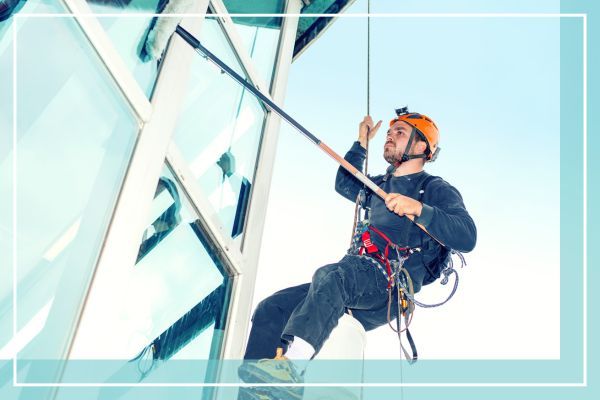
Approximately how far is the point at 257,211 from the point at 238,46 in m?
1.09

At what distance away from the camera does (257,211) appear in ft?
14.9

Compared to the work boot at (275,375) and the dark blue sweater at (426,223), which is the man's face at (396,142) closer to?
the dark blue sweater at (426,223)

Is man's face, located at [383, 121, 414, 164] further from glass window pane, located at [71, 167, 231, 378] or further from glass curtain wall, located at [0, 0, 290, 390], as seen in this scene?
glass window pane, located at [71, 167, 231, 378]

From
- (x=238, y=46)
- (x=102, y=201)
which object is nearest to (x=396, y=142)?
(x=238, y=46)

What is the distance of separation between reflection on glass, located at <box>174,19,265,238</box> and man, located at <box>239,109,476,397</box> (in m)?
0.70

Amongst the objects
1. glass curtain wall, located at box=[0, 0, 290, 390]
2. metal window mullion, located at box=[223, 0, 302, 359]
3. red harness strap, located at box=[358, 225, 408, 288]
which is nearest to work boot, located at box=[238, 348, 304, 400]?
glass curtain wall, located at box=[0, 0, 290, 390]

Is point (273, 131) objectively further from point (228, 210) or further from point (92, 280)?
point (92, 280)

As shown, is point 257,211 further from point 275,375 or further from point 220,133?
point 275,375

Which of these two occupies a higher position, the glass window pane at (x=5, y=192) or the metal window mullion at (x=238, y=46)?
the metal window mullion at (x=238, y=46)

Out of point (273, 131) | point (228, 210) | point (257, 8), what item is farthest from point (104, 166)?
point (257, 8)

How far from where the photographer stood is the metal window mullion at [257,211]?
4.03 m

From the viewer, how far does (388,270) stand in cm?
407

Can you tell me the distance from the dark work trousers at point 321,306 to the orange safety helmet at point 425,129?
41.5 inches

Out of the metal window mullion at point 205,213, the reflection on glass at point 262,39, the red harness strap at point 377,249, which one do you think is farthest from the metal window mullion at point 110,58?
the reflection on glass at point 262,39
